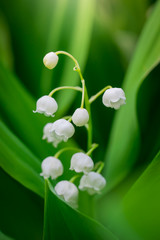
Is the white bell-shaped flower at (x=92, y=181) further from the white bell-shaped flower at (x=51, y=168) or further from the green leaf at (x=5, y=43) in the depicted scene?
the green leaf at (x=5, y=43)

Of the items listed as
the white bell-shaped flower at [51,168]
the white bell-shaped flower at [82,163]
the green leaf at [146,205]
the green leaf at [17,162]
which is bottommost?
the green leaf at [146,205]

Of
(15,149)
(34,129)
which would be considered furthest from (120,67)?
(15,149)

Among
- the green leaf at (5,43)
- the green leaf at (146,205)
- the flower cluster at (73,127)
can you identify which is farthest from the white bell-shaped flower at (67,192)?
the green leaf at (5,43)

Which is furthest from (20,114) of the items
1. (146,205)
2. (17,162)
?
(146,205)

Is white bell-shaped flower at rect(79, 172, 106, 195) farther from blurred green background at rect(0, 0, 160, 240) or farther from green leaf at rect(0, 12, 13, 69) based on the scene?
green leaf at rect(0, 12, 13, 69)

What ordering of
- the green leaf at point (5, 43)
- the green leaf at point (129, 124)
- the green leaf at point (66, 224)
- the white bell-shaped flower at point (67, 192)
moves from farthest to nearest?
the green leaf at point (5, 43) → the green leaf at point (129, 124) → the white bell-shaped flower at point (67, 192) → the green leaf at point (66, 224)

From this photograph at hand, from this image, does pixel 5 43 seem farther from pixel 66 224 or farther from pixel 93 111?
pixel 66 224

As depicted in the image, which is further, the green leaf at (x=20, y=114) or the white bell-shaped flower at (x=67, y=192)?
the green leaf at (x=20, y=114)

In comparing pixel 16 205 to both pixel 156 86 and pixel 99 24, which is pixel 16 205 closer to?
pixel 156 86

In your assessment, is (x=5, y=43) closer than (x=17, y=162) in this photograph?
No
